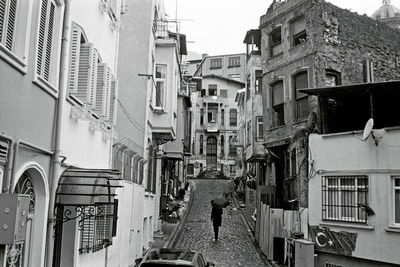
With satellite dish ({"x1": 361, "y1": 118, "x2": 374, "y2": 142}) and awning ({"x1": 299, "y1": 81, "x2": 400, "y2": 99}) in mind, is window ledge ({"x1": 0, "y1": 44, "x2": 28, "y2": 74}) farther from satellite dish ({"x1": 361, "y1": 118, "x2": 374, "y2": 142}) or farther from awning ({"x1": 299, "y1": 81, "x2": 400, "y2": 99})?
awning ({"x1": 299, "y1": 81, "x2": 400, "y2": 99})

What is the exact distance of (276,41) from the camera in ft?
73.6

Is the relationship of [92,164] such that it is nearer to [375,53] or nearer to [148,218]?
[148,218]

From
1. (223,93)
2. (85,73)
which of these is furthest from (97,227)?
(223,93)

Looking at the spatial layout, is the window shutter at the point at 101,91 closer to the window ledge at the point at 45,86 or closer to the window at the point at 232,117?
the window ledge at the point at 45,86

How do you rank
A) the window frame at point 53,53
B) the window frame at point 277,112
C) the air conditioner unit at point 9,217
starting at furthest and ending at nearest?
the window frame at point 277,112 → the window frame at point 53,53 → the air conditioner unit at point 9,217

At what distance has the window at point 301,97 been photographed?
19.4 m

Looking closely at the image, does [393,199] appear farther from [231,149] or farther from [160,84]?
[231,149]

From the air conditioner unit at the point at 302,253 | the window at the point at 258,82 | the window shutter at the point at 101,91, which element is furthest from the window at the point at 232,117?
the window shutter at the point at 101,91

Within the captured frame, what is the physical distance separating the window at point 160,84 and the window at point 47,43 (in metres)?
11.9

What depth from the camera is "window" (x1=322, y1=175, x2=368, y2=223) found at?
45.9 ft

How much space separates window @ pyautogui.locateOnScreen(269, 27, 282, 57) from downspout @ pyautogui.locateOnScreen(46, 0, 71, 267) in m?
15.2

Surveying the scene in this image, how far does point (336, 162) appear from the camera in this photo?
14961 millimetres

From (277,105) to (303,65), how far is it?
2.68 metres

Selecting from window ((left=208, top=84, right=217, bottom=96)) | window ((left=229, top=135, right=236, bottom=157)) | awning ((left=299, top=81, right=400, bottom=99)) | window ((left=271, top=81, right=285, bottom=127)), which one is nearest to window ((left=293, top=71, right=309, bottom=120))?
window ((left=271, top=81, right=285, bottom=127))
